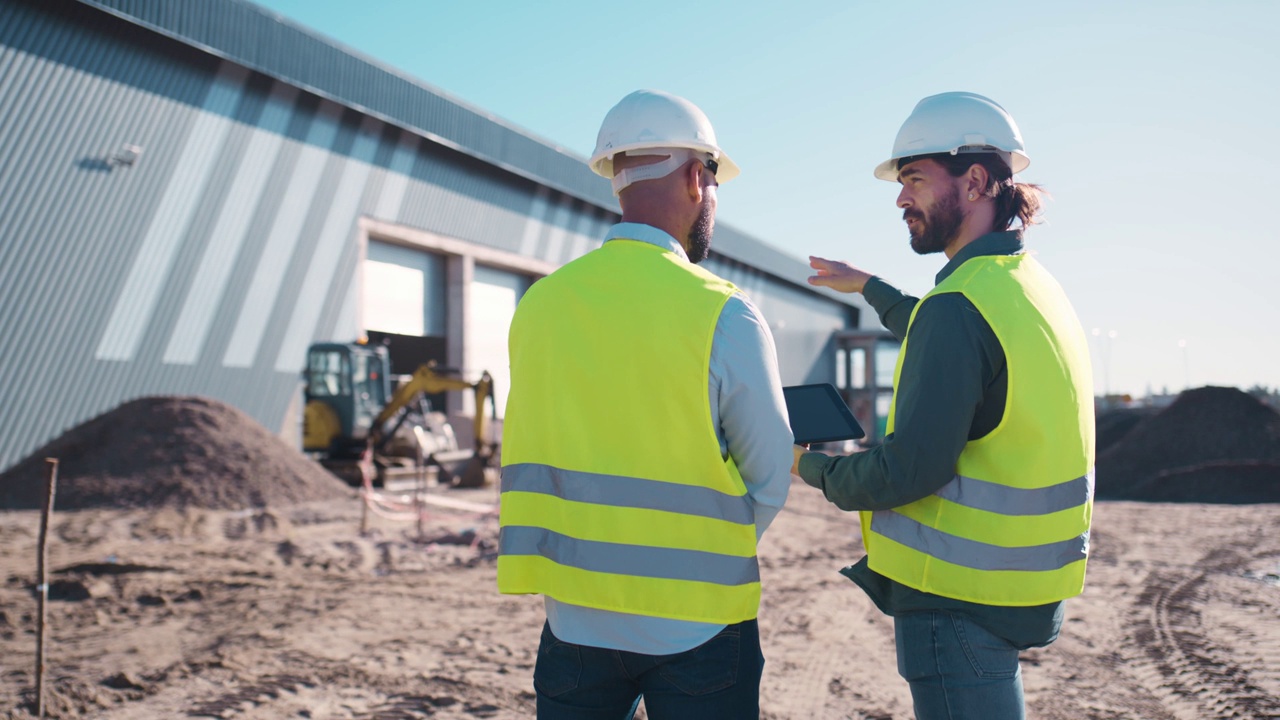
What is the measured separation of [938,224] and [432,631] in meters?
5.54

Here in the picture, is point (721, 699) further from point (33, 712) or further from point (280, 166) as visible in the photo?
point (280, 166)

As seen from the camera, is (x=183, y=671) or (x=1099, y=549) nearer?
(x=183, y=671)

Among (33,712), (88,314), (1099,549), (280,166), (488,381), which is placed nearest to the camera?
(33,712)

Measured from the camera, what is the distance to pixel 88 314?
49.6 ft

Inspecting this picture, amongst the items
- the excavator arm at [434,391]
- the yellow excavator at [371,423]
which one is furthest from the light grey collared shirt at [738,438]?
the yellow excavator at [371,423]

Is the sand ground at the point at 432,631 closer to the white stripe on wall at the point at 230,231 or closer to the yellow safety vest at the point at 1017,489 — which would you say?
the yellow safety vest at the point at 1017,489

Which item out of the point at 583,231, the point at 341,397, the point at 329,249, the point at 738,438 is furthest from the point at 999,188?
the point at 583,231

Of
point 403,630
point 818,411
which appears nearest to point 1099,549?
point 403,630

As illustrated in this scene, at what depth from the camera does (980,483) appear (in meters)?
1.98

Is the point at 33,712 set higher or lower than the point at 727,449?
lower

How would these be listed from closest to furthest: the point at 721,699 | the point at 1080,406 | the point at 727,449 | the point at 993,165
Result: the point at 721,699, the point at 727,449, the point at 1080,406, the point at 993,165

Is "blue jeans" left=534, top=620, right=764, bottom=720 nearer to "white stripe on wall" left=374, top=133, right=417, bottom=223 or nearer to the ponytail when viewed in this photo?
the ponytail

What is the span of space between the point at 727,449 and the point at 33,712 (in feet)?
16.3

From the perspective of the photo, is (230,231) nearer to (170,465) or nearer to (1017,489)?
(170,465)
